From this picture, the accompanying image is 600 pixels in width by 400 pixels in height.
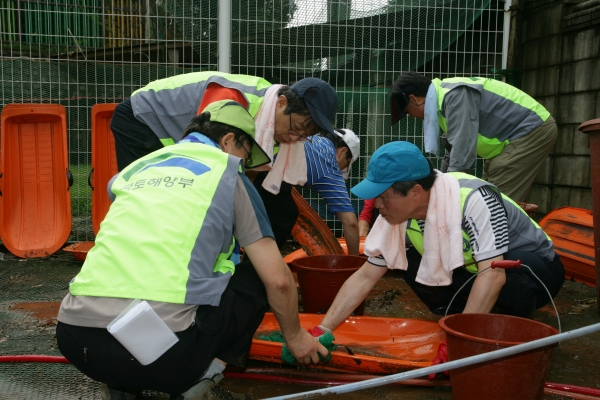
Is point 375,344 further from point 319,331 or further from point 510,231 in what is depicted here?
point 510,231

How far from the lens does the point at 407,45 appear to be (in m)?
5.70

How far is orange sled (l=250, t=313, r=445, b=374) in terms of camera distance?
8.28ft

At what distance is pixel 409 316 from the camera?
12.1ft

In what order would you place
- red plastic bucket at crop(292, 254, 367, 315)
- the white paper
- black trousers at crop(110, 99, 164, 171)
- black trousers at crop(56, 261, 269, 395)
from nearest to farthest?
1. the white paper
2. black trousers at crop(56, 261, 269, 395)
3. red plastic bucket at crop(292, 254, 367, 315)
4. black trousers at crop(110, 99, 164, 171)

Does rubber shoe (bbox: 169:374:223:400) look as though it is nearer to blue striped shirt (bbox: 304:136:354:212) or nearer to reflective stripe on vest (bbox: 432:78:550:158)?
blue striped shirt (bbox: 304:136:354:212)

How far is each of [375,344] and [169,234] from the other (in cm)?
160

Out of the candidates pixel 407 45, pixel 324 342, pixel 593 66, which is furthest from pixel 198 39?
pixel 324 342

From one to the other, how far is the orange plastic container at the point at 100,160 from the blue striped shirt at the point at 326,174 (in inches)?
91.7

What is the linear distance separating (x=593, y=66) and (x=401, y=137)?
1.73 metres

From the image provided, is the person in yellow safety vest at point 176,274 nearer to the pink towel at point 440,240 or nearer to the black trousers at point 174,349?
the black trousers at point 174,349

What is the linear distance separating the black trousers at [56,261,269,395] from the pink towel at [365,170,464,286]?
928mm

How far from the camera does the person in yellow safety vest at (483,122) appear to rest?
4.01 meters

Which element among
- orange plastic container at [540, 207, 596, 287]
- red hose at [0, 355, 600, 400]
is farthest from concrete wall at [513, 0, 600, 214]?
red hose at [0, 355, 600, 400]

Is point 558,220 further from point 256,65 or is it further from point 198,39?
point 198,39
